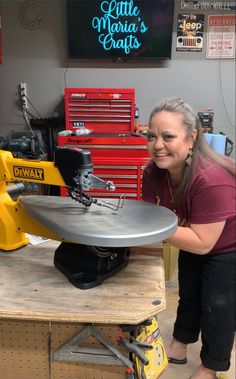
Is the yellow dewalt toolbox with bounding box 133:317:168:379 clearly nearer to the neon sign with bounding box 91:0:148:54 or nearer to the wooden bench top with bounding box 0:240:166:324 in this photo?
the wooden bench top with bounding box 0:240:166:324

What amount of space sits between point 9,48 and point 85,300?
2.44m

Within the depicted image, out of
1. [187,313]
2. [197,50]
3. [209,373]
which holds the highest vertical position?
[197,50]

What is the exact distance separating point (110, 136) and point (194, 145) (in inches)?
51.8

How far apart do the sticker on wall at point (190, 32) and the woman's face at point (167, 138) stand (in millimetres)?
1896

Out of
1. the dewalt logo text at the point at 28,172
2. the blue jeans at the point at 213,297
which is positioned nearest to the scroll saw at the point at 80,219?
the dewalt logo text at the point at 28,172

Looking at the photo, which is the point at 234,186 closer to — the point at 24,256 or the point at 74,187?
the point at 74,187

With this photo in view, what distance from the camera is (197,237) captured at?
3.34 ft

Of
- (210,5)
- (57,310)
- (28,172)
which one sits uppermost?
(210,5)

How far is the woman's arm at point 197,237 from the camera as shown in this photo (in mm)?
989

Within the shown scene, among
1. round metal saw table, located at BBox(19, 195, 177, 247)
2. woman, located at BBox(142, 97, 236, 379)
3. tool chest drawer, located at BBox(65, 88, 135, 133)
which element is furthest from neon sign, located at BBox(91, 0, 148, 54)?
round metal saw table, located at BBox(19, 195, 177, 247)

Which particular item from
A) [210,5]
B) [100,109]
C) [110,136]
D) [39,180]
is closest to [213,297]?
[39,180]

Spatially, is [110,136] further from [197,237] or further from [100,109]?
[197,237]

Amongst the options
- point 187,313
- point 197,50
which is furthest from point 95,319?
point 197,50

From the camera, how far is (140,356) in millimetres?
886
